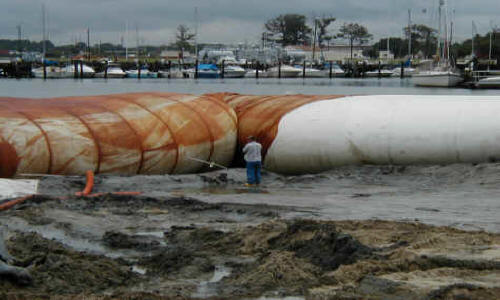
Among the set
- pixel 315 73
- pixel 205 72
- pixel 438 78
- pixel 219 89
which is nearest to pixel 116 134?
pixel 438 78

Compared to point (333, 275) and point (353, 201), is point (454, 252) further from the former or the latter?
point (353, 201)

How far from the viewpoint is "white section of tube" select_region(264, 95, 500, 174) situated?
1505cm

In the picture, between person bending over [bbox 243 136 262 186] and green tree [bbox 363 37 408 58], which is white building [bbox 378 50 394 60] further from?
person bending over [bbox 243 136 262 186]

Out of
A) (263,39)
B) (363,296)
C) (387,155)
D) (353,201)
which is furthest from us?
(263,39)

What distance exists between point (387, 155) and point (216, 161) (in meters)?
3.89

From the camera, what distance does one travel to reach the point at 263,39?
5138 inches

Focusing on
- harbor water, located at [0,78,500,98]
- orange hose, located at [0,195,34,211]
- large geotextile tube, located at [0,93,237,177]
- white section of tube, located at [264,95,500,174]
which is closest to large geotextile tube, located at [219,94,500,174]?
white section of tube, located at [264,95,500,174]

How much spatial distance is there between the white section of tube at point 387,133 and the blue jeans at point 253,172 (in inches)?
65.7

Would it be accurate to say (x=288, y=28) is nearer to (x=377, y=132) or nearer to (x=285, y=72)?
(x=285, y=72)

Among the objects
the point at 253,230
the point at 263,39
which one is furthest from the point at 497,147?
the point at 263,39

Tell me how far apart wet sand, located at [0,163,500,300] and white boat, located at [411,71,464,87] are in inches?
1875

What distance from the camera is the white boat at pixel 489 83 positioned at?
5750 cm

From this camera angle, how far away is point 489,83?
190ft

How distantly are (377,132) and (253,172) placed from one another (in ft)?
9.32
